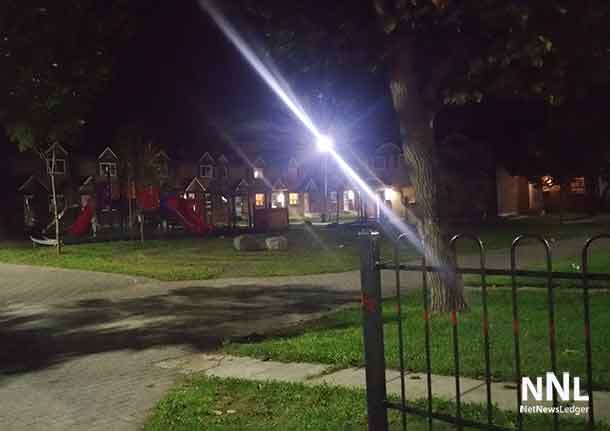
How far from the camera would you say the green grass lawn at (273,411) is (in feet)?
17.1

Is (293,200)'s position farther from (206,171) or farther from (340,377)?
(340,377)

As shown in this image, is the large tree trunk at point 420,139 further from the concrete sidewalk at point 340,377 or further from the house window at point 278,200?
the house window at point 278,200

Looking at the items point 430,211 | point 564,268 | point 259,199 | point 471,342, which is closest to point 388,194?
point 259,199

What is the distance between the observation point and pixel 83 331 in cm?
1028

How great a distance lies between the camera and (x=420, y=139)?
977 centimetres

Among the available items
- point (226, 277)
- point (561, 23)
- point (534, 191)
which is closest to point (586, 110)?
point (534, 191)

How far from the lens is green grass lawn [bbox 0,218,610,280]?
57.0 feet

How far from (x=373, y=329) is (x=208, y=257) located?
1740 centimetres

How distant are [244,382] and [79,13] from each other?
43.2 ft

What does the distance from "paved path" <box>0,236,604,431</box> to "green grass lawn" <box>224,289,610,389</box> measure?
1189 mm

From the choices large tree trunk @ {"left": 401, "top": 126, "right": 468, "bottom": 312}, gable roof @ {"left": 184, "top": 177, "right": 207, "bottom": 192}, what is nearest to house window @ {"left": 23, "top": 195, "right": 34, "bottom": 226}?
gable roof @ {"left": 184, "top": 177, "right": 207, "bottom": 192}

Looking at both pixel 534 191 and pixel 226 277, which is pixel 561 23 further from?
pixel 534 191

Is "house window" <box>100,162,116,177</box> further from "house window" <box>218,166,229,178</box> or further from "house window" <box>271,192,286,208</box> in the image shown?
"house window" <box>271,192,286,208</box>

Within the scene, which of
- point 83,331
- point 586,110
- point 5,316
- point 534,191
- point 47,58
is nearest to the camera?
point 83,331
